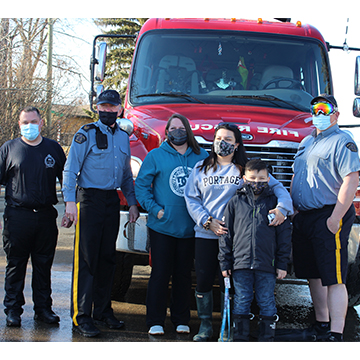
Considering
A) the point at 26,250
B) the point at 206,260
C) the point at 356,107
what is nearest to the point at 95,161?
the point at 26,250

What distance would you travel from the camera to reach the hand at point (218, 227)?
389 centimetres

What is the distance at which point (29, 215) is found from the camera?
14.6 feet

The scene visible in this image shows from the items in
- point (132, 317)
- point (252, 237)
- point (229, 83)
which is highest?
point (229, 83)

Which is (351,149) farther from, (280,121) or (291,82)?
(291,82)

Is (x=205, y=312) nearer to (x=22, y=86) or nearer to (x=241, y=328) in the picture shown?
(x=241, y=328)

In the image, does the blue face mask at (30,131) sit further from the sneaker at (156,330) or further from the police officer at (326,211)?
the police officer at (326,211)

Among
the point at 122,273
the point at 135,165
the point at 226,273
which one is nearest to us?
the point at 226,273

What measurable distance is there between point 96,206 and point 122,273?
3.65 ft

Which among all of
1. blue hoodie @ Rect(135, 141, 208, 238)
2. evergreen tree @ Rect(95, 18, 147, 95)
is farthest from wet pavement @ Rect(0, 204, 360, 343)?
evergreen tree @ Rect(95, 18, 147, 95)

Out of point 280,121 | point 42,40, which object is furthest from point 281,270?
point 42,40

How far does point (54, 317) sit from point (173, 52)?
326 cm

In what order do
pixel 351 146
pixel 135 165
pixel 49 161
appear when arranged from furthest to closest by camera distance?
pixel 135 165
pixel 49 161
pixel 351 146

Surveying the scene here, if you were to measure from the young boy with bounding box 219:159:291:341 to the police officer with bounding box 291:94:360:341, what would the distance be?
1.16 feet

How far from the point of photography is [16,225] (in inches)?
173
